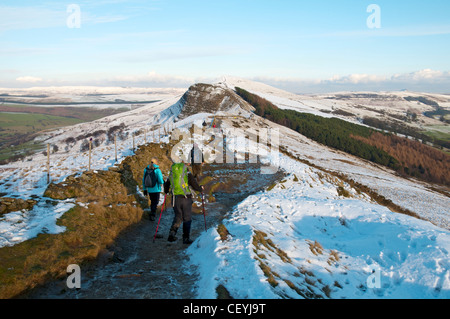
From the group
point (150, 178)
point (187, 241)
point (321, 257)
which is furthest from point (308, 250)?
point (150, 178)

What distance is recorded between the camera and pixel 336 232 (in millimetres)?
14961

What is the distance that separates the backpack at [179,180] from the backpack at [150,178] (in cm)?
311

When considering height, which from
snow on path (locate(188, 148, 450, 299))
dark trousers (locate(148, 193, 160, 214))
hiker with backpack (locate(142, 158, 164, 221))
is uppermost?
hiker with backpack (locate(142, 158, 164, 221))

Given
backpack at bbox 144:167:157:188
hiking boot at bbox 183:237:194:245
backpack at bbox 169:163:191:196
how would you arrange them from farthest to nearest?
backpack at bbox 144:167:157:188, hiking boot at bbox 183:237:194:245, backpack at bbox 169:163:191:196

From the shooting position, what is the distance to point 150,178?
13.5 m

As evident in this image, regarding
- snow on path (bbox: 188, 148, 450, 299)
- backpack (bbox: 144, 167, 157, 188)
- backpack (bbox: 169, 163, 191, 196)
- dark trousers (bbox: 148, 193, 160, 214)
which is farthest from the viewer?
dark trousers (bbox: 148, 193, 160, 214)

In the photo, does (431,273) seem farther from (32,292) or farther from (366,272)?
(32,292)

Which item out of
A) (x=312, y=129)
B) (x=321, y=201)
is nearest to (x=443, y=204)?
(x=321, y=201)

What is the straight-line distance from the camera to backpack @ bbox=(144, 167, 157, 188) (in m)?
13.5

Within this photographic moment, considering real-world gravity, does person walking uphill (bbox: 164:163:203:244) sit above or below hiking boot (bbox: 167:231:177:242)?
above

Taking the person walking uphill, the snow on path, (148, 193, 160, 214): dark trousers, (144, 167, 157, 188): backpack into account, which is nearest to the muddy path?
(148, 193, 160, 214): dark trousers

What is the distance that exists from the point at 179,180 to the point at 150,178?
3492mm

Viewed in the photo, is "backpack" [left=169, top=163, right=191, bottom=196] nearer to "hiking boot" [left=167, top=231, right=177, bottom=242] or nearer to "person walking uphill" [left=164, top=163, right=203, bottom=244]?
"person walking uphill" [left=164, top=163, right=203, bottom=244]

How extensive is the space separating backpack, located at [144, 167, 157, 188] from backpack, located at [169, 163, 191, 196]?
10.2 ft
